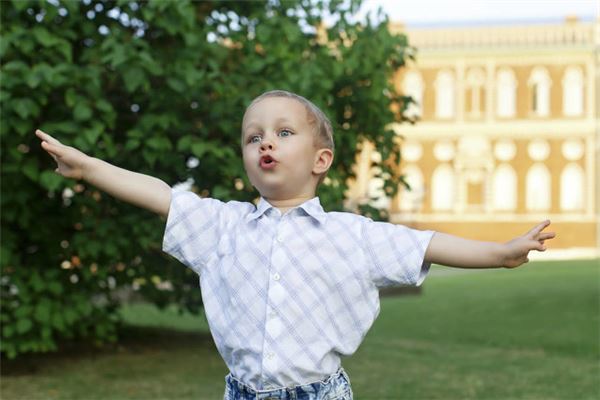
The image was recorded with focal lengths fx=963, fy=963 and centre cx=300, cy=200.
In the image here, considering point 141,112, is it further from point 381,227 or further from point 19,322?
point 381,227

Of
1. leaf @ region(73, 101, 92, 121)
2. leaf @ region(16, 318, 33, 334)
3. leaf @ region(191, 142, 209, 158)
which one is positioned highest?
leaf @ region(73, 101, 92, 121)

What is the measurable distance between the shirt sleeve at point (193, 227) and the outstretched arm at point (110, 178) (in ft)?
0.11

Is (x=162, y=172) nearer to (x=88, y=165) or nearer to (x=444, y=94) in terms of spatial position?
A: (x=88, y=165)

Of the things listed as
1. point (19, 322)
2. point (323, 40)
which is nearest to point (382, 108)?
point (323, 40)

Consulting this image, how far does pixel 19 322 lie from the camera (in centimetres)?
639

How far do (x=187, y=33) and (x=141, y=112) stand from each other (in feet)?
2.72

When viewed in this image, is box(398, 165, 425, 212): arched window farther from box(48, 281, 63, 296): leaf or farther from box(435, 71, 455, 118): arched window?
box(48, 281, 63, 296): leaf

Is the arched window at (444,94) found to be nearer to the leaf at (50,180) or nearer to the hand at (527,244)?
the leaf at (50,180)

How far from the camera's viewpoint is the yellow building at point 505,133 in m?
40.2

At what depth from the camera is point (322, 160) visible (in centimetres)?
266

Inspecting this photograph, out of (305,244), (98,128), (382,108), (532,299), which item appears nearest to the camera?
(305,244)

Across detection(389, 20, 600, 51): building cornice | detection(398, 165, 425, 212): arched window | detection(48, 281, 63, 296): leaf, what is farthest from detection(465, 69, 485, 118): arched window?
detection(48, 281, 63, 296): leaf

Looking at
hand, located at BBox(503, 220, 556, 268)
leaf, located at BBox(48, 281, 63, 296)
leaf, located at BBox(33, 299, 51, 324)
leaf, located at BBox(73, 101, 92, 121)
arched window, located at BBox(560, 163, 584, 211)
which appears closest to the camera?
hand, located at BBox(503, 220, 556, 268)

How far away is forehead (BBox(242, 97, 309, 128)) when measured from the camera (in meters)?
2.56
